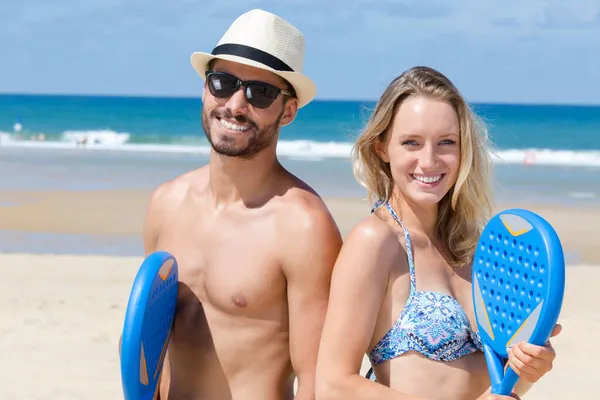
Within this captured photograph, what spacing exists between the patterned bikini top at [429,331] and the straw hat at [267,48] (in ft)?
2.47

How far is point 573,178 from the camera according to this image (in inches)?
791

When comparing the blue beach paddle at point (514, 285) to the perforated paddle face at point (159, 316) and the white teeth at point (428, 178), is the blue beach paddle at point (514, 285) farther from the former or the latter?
the perforated paddle face at point (159, 316)

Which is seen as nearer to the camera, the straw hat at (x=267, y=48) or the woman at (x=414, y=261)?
the woman at (x=414, y=261)

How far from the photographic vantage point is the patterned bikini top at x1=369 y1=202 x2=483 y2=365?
2582 millimetres

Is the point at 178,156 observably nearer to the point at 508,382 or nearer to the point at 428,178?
the point at 428,178

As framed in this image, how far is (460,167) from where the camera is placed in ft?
9.00

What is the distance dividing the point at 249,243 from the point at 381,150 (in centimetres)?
56

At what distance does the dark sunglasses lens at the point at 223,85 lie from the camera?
2.92m

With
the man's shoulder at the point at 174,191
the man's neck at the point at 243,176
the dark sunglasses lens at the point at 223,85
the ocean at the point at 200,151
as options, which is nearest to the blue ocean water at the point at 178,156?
the ocean at the point at 200,151

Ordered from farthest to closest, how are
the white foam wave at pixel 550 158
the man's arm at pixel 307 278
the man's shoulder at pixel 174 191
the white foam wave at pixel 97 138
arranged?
1. the white foam wave at pixel 97 138
2. the white foam wave at pixel 550 158
3. the man's shoulder at pixel 174 191
4. the man's arm at pixel 307 278

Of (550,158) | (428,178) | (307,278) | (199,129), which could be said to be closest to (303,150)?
(550,158)

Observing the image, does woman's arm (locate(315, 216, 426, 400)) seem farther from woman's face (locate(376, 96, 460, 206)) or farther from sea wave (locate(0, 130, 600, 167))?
sea wave (locate(0, 130, 600, 167))

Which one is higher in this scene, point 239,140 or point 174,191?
point 239,140

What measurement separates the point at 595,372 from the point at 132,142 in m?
27.7
